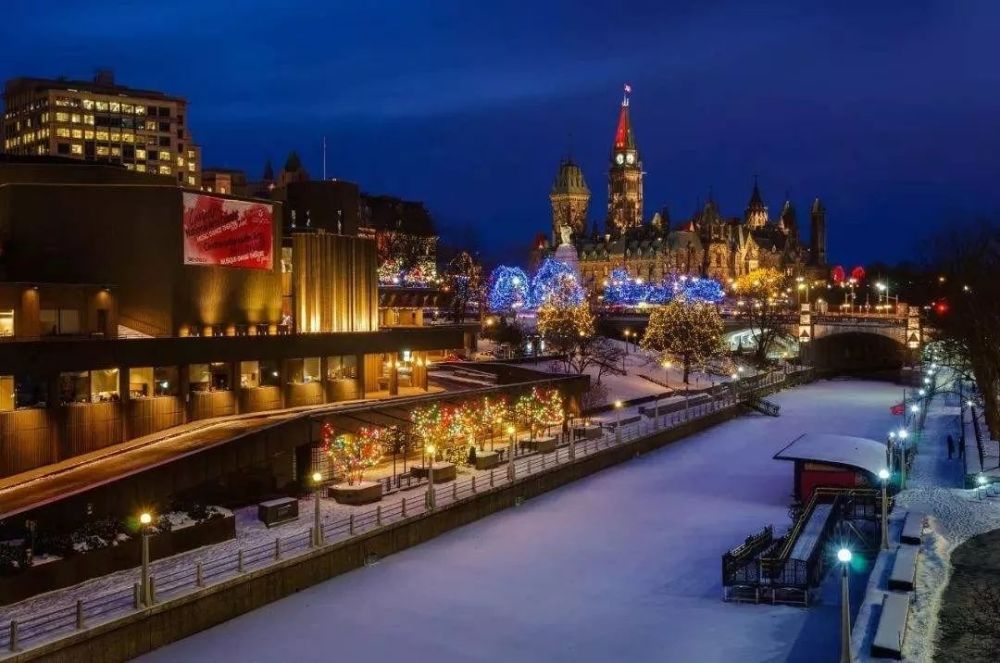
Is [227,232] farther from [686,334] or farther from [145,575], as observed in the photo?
[686,334]

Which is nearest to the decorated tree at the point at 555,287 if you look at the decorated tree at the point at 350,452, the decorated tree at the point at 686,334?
the decorated tree at the point at 686,334

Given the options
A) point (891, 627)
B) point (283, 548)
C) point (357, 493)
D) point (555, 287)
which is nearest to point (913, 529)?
point (891, 627)

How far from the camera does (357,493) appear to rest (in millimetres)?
34000

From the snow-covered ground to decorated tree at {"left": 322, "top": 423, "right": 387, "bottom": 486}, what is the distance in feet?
61.5

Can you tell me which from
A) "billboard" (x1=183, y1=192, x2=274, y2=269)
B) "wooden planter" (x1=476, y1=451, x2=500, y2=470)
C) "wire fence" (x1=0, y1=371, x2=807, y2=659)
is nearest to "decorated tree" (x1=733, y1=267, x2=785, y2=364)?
"wire fence" (x1=0, y1=371, x2=807, y2=659)

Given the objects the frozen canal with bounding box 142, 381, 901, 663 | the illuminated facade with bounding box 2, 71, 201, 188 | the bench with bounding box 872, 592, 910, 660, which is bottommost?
the frozen canal with bounding box 142, 381, 901, 663

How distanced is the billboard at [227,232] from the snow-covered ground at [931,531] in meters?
28.3

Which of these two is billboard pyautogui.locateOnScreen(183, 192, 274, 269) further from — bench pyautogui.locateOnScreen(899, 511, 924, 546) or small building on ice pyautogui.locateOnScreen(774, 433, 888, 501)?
bench pyautogui.locateOnScreen(899, 511, 924, 546)

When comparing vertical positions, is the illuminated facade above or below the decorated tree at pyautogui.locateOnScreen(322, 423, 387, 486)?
above

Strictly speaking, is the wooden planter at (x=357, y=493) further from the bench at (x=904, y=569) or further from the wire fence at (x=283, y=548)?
the bench at (x=904, y=569)

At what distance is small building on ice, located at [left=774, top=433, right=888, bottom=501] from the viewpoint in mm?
38250

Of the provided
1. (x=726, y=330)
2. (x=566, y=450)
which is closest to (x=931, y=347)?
(x=726, y=330)

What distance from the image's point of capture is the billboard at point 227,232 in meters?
40.7

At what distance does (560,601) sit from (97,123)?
12219 centimetres
